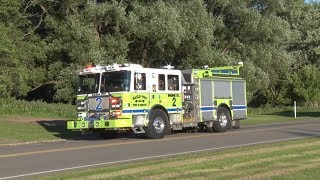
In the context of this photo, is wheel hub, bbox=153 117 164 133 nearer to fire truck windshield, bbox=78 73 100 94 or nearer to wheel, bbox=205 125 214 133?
fire truck windshield, bbox=78 73 100 94

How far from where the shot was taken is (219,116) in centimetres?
2419

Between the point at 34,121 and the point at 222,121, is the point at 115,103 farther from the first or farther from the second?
the point at 34,121

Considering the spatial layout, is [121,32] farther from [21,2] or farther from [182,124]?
[182,124]

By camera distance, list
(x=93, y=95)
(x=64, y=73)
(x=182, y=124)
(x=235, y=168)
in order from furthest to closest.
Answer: (x=64, y=73) → (x=182, y=124) → (x=93, y=95) → (x=235, y=168)

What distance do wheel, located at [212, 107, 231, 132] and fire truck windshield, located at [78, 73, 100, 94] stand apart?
6.02 metres

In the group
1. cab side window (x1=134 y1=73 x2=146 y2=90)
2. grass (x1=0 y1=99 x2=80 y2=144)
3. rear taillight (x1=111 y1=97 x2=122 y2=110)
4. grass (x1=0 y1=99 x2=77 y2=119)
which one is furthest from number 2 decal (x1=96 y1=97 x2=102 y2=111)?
grass (x1=0 y1=99 x2=77 y2=119)

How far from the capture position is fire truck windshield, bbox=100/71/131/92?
65.2 feet

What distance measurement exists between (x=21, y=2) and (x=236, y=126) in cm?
1619

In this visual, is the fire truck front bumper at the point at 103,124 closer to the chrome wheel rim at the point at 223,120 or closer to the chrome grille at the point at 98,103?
the chrome grille at the point at 98,103

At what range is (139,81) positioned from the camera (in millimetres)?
20172

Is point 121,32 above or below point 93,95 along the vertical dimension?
above

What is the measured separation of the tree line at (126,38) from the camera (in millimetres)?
32594

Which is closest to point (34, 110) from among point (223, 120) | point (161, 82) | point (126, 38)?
point (126, 38)

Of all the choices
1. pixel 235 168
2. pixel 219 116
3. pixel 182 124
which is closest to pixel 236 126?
pixel 219 116
